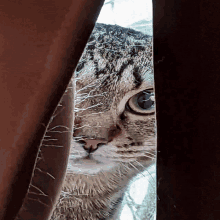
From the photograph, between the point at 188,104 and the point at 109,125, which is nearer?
the point at 188,104

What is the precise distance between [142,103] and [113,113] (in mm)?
42

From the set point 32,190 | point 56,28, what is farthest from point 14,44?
point 32,190

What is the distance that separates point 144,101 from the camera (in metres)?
0.32

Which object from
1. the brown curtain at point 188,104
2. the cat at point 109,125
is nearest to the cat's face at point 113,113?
the cat at point 109,125

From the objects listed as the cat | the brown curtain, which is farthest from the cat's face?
the brown curtain

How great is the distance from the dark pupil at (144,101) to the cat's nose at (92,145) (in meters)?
0.07

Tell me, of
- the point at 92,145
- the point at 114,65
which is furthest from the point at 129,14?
the point at 92,145

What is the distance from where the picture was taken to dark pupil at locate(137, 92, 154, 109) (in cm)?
30

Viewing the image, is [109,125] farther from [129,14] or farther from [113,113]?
[129,14]

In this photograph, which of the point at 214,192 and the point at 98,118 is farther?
the point at 98,118

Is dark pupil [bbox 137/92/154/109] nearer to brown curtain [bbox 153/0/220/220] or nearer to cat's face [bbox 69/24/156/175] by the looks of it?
cat's face [bbox 69/24/156/175]

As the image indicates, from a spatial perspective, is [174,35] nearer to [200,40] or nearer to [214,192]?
[200,40]

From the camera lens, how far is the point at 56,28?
5.4 inches

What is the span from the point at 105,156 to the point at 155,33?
0.59 ft
